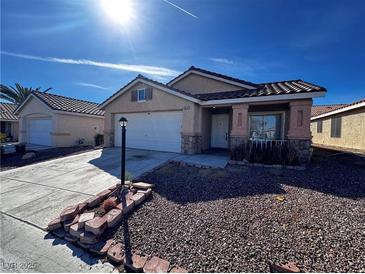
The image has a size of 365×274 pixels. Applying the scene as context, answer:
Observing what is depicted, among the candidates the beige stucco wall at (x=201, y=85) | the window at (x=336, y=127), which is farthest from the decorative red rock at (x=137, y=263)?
the window at (x=336, y=127)

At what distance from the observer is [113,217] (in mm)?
3531

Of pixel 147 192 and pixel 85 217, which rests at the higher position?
pixel 147 192

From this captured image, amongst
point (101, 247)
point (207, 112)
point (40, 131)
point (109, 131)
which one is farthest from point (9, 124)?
point (101, 247)

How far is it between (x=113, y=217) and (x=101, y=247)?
1.98ft

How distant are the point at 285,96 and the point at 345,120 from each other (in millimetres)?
10866

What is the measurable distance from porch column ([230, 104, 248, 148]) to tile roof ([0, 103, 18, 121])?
24511 millimetres

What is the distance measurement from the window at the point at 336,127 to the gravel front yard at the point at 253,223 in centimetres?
1253

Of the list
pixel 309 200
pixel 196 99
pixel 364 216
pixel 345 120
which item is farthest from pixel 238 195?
pixel 345 120

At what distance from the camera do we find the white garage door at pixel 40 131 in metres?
14.8

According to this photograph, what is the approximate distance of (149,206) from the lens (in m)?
4.23

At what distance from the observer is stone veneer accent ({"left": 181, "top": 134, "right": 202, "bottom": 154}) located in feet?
32.8

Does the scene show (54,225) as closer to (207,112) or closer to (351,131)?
(207,112)

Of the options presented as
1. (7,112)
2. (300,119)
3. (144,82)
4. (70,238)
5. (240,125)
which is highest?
(144,82)

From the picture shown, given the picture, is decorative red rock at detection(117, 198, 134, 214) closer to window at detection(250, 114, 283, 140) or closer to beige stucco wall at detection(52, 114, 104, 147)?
window at detection(250, 114, 283, 140)
